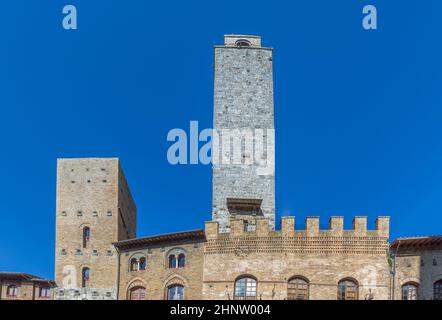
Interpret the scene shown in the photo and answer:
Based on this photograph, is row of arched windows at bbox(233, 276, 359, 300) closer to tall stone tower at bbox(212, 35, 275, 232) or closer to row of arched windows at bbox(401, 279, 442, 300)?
row of arched windows at bbox(401, 279, 442, 300)

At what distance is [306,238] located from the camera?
3731 centimetres

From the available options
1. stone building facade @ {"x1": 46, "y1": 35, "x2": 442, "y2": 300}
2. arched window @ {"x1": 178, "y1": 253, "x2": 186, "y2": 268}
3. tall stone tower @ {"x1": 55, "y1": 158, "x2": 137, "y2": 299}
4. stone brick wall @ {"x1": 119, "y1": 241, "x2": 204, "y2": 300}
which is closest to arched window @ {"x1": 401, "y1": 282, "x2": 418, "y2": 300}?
stone building facade @ {"x1": 46, "y1": 35, "x2": 442, "y2": 300}

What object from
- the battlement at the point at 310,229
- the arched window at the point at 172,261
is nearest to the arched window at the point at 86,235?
the arched window at the point at 172,261

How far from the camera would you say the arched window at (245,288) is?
36.9m

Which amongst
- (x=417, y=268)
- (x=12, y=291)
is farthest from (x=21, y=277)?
(x=417, y=268)

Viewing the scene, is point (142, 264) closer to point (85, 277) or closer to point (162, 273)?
point (162, 273)

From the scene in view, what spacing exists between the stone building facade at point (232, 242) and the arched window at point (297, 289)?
0.06 m

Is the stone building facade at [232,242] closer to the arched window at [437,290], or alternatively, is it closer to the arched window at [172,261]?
the arched window at [172,261]

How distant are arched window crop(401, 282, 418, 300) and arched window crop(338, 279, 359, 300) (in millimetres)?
2880

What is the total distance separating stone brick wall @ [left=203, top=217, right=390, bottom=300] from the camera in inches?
1438

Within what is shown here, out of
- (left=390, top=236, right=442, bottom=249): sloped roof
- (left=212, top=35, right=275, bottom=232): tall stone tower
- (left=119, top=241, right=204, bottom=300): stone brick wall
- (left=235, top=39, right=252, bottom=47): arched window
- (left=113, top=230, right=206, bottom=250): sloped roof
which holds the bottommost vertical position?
(left=119, top=241, right=204, bottom=300): stone brick wall

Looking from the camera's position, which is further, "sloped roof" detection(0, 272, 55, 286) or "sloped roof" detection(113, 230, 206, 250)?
"sloped roof" detection(0, 272, 55, 286)
